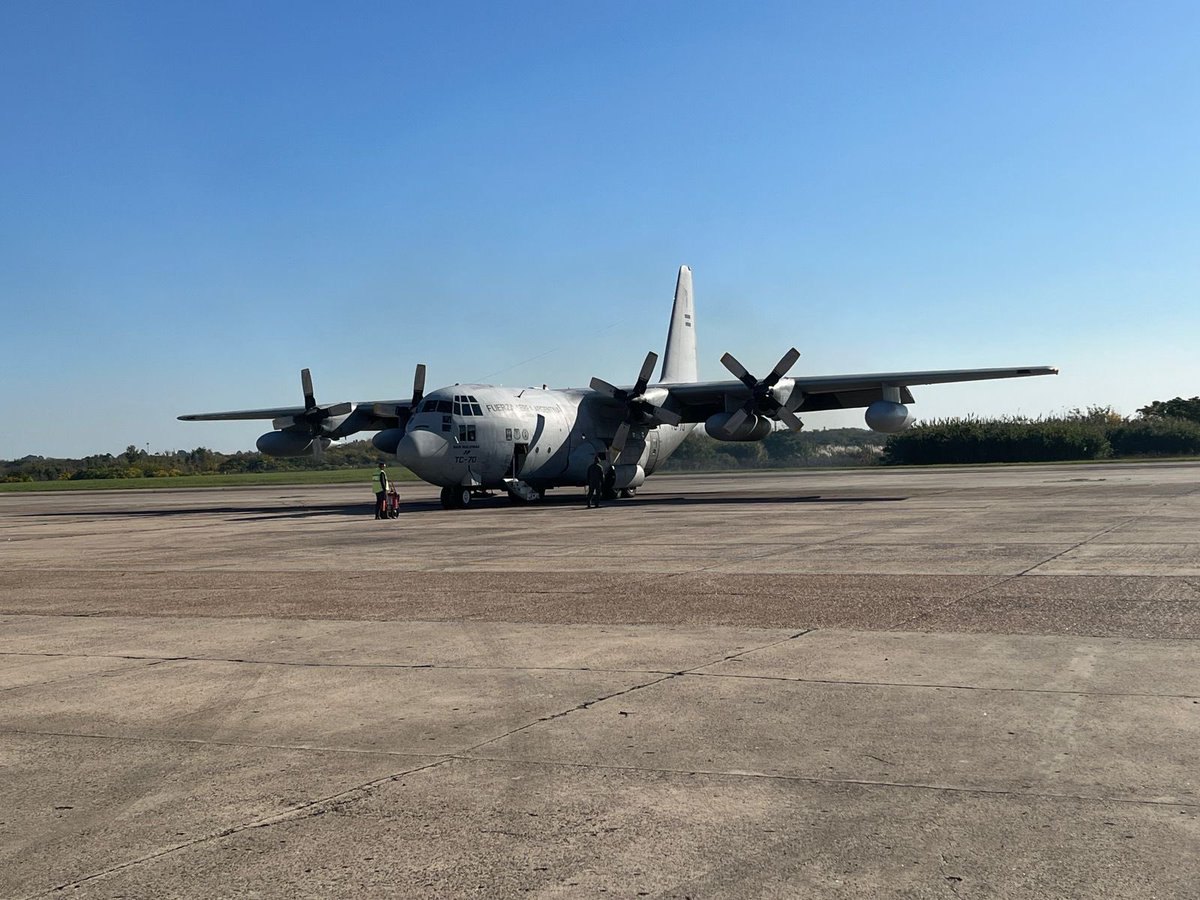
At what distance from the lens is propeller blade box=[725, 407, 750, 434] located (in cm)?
3788

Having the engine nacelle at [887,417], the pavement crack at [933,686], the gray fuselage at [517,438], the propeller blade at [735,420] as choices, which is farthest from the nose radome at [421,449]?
the pavement crack at [933,686]

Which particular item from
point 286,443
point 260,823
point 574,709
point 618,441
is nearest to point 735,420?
point 618,441

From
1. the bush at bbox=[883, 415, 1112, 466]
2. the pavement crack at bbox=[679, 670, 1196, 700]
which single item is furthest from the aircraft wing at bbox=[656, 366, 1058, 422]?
the bush at bbox=[883, 415, 1112, 466]

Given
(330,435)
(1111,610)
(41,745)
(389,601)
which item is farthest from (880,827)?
(330,435)

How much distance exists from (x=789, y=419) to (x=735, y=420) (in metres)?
1.85

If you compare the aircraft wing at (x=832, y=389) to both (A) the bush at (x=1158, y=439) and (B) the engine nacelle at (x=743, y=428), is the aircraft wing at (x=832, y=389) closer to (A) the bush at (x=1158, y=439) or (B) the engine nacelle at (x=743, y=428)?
(B) the engine nacelle at (x=743, y=428)

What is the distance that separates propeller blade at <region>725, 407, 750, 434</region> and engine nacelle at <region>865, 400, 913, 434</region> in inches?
166

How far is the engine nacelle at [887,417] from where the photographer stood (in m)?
36.0

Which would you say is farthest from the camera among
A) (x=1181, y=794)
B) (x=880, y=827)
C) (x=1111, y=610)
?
(x=1111, y=610)

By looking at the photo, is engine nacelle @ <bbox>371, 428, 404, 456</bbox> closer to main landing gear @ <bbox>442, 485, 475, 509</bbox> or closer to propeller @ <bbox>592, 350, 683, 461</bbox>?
main landing gear @ <bbox>442, 485, 475, 509</bbox>

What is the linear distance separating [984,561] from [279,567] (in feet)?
37.8

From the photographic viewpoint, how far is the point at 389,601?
14.1 metres

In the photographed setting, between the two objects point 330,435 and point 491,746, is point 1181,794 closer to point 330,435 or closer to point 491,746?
point 491,746

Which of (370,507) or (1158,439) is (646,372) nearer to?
(370,507)
